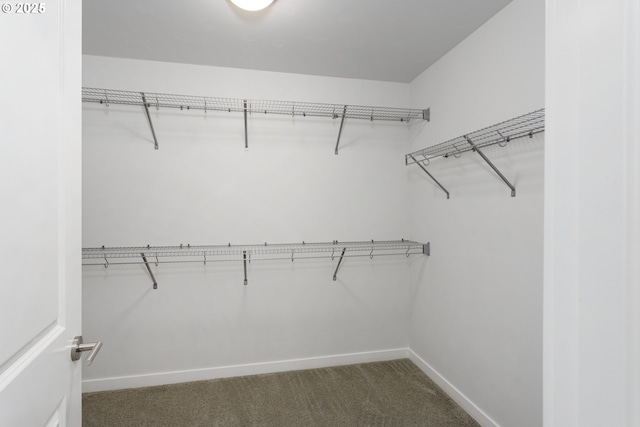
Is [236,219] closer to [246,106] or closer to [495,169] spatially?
[246,106]

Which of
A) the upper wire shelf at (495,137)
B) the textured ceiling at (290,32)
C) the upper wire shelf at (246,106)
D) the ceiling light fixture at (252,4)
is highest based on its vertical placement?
the textured ceiling at (290,32)

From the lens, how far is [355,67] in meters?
2.45

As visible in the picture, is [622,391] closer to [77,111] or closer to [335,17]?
[77,111]

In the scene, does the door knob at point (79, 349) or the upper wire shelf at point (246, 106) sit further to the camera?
the upper wire shelf at point (246, 106)

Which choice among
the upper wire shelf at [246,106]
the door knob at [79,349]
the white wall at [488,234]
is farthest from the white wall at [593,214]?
the upper wire shelf at [246,106]

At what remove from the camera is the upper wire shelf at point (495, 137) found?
1558 millimetres

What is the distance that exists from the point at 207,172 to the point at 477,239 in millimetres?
1999

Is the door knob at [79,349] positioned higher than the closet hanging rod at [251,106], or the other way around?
the closet hanging rod at [251,106]

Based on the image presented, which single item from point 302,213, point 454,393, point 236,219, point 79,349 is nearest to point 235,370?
point 236,219

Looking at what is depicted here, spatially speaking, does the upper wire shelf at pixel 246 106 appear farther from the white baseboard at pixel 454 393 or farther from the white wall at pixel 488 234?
the white baseboard at pixel 454 393

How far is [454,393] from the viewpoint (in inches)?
85.0

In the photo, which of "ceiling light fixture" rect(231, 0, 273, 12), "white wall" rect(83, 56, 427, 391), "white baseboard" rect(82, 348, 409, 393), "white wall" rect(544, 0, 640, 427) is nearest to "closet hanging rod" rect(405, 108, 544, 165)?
"white wall" rect(83, 56, 427, 391)

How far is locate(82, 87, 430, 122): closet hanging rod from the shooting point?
225cm

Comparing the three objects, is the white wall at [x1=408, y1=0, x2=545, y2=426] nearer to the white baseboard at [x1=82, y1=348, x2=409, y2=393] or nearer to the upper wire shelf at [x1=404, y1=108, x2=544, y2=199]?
the upper wire shelf at [x1=404, y1=108, x2=544, y2=199]
